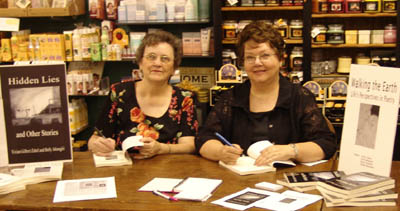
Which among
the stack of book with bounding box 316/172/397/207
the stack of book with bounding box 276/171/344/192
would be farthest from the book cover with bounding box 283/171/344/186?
the stack of book with bounding box 316/172/397/207

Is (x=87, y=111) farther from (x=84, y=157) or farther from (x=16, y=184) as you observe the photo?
(x=16, y=184)

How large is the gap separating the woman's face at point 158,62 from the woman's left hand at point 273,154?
88 centimetres

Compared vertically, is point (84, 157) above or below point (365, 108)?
below

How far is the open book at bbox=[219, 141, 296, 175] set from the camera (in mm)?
2346

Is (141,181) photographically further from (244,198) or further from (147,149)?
(244,198)

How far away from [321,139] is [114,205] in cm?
119

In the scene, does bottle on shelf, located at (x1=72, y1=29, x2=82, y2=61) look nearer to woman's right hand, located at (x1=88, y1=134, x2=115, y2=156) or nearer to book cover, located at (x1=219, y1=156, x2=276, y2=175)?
woman's right hand, located at (x1=88, y1=134, x2=115, y2=156)

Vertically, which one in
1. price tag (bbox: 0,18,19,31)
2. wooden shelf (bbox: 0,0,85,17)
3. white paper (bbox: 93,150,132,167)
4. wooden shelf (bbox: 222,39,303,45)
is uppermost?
wooden shelf (bbox: 0,0,85,17)

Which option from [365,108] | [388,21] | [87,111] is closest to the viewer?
[365,108]

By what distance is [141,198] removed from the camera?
6.79ft

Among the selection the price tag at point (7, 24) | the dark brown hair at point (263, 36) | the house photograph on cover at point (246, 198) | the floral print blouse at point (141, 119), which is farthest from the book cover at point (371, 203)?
the price tag at point (7, 24)

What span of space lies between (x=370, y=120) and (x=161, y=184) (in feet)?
3.17

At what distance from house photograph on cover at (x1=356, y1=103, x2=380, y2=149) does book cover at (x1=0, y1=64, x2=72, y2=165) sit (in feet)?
4.69

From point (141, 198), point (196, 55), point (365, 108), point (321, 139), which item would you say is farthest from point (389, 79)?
point (196, 55)
